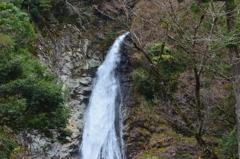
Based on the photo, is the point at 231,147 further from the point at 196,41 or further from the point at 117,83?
the point at 117,83

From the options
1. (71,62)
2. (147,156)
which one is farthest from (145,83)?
(71,62)

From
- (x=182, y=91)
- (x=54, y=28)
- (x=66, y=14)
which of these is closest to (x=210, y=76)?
(x=182, y=91)

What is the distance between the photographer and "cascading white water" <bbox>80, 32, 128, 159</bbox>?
1270 cm

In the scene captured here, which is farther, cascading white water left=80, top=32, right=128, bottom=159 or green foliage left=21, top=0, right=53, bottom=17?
green foliage left=21, top=0, right=53, bottom=17

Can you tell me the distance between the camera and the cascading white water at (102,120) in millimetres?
12695

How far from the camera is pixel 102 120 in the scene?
1424 cm

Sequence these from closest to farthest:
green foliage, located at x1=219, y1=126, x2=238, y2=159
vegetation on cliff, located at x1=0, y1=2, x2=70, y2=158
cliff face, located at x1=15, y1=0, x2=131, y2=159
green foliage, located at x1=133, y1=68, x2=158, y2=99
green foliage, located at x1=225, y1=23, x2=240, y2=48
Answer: green foliage, located at x1=225, y1=23, x2=240, y2=48, green foliage, located at x1=219, y1=126, x2=238, y2=159, vegetation on cliff, located at x1=0, y1=2, x2=70, y2=158, cliff face, located at x1=15, y1=0, x2=131, y2=159, green foliage, located at x1=133, y1=68, x2=158, y2=99

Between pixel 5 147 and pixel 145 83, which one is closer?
pixel 5 147

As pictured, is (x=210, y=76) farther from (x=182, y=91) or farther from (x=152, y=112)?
(x=152, y=112)

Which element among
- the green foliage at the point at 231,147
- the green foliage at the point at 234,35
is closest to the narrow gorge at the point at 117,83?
the green foliage at the point at 231,147

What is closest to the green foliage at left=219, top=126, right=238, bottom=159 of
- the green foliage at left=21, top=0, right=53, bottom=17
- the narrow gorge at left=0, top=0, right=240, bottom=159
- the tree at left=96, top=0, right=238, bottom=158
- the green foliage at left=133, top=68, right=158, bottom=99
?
the narrow gorge at left=0, top=0, right=240, bottom=159

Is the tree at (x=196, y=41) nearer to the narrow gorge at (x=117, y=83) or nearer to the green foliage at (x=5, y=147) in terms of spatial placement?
the narrow gorge at (x=117, y=83)

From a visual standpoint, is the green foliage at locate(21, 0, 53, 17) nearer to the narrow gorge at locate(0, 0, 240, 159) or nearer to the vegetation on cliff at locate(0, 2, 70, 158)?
the narrow gorge at locate(0, 0, 240, 159)

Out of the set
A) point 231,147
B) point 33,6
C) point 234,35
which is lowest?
point 231,147
